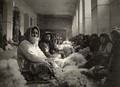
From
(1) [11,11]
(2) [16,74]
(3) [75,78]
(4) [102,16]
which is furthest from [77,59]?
(1) [11,11]

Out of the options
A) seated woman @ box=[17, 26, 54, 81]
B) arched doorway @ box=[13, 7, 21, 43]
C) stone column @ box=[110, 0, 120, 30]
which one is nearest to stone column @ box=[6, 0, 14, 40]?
arched doorway @ box=[13, 7, 21, 43]

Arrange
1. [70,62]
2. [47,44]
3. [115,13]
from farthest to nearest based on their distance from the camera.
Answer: [47,44] → [115,13] → [70,62]

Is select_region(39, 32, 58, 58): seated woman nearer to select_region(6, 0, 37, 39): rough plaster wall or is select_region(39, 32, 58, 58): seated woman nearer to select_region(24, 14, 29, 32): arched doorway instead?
select_region(6, 0, 37, 39): rough plaster wall

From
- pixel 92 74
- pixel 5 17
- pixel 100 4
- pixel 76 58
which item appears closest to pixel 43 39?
pixel 76 58

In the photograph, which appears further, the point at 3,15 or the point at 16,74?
the point at 3,15

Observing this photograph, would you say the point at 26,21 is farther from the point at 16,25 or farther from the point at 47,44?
the point at 47,44

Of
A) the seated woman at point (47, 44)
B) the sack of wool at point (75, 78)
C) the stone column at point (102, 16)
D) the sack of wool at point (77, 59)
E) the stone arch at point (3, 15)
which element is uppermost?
the stone arch at point (3, 15)

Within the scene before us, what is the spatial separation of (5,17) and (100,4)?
12.4m

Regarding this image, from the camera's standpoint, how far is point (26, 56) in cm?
743

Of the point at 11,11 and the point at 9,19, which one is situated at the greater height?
the point at 11,11

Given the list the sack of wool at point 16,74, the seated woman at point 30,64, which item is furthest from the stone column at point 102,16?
the sack of wool at point 16,74

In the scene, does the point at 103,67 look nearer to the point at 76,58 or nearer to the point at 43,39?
the point at 76,58

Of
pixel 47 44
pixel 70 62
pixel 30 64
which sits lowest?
pixel 70 62

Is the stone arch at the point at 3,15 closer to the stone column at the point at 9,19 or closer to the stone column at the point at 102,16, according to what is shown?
the stone column at the point at 9,19
